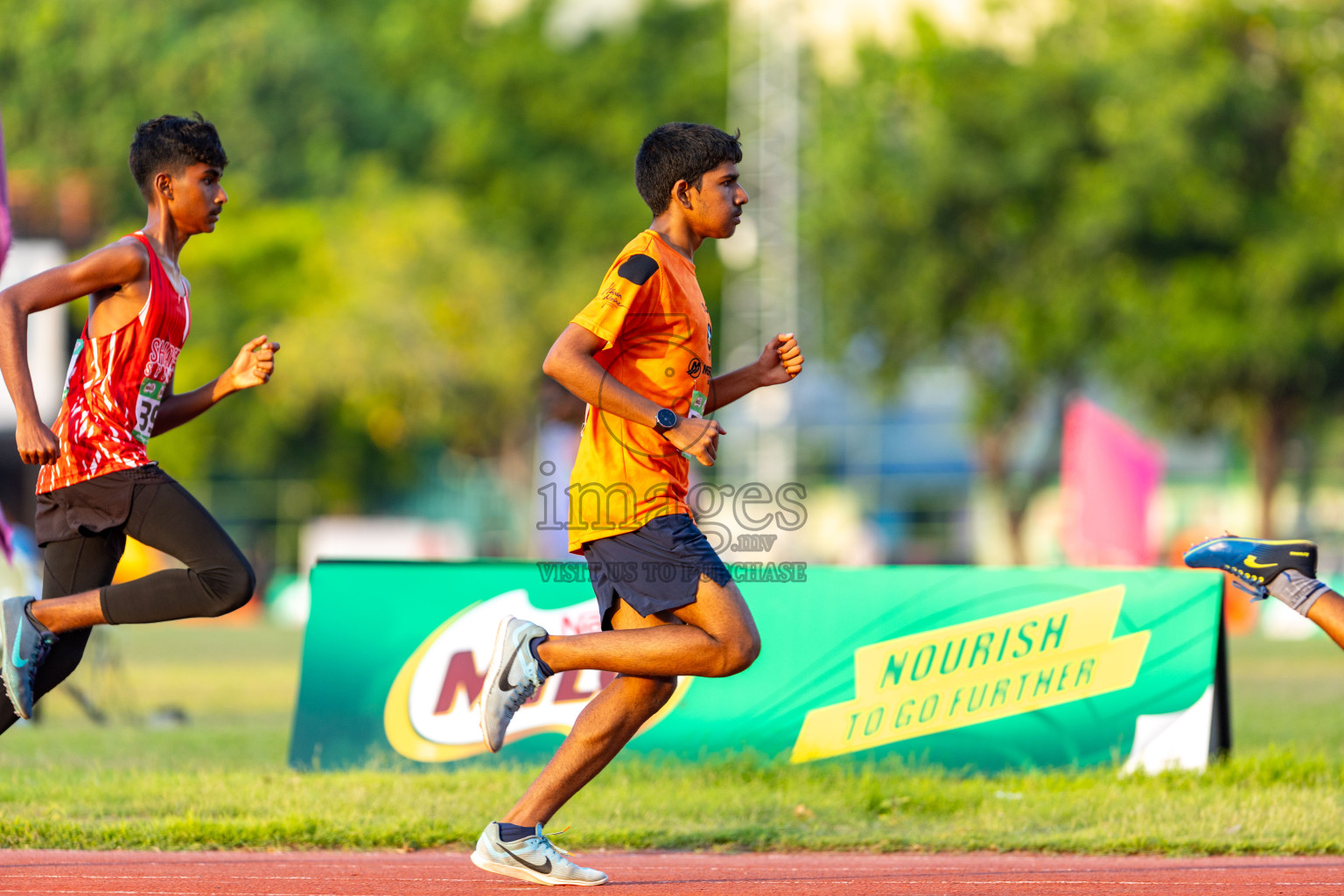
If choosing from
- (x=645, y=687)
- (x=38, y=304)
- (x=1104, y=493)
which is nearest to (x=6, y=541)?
(x=38, y=304)

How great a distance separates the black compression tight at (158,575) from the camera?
5.15 m

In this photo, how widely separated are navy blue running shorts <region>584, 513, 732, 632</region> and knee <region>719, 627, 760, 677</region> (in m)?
0.17

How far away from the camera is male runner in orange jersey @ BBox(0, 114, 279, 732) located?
16.7 ft

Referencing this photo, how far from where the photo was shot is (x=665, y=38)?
184ft

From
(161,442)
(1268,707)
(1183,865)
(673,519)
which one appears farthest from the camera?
(161,442)

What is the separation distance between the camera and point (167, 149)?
17.8 ft

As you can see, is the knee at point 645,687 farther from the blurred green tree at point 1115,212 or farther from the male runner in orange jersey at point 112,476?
the blurred green tree at point 1115,212

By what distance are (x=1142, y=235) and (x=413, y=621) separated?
27.2 metres

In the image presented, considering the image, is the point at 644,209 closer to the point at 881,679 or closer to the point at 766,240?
the point at 766,240

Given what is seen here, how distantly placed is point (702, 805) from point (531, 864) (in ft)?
6.38

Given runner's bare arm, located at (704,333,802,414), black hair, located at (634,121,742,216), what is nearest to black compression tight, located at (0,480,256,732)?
runner's bare arm, located at (704,333,802,414)

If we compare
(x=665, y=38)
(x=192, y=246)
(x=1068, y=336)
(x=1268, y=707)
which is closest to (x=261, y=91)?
(x=192, y=246)

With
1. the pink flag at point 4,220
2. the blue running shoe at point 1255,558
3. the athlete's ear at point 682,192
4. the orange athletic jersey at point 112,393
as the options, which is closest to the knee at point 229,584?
the orange athletic jersey at point 112,393

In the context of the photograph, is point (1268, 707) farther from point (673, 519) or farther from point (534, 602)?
point (673, 519)
